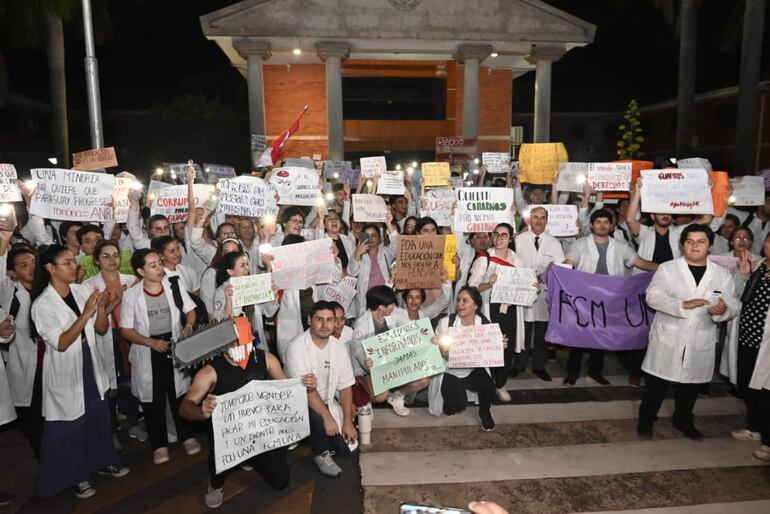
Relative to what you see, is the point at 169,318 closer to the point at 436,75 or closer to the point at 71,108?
the point at 436,75

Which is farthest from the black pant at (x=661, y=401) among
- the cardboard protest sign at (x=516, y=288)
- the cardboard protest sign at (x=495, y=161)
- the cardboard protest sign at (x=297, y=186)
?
the cardboard protest sign at (x=495, y=161)

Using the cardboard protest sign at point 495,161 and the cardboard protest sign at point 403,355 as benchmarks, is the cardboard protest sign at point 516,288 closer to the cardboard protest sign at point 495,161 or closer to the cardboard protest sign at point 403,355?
the cardboard protest sign at point 403,355

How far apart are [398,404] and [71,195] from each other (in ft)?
14.7

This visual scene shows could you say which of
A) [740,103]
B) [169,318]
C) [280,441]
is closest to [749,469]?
[280,441]

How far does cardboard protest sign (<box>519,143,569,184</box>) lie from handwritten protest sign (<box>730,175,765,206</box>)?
2988 mm

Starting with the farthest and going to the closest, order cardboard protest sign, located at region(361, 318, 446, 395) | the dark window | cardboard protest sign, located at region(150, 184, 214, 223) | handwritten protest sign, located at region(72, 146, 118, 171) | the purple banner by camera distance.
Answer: the dark window, handwritten protest sign, located at region(72, 146, 118, 171), cardboard protest sign, located at region(150, 184, 214, 223), the purple banner, cardboard protest sign, located at region(361, 318, 446, 395)

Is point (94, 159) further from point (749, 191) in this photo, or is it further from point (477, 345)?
point (749, 191)

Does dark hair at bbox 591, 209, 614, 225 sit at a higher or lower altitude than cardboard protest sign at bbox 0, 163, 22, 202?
lower

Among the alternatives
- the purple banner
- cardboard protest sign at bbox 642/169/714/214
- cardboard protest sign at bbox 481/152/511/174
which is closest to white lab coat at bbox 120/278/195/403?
the purple banner

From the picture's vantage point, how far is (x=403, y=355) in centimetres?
550

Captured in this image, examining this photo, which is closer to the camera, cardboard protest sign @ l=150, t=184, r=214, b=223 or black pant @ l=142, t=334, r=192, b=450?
black pant @ l=142, t=334, r=192, b=450

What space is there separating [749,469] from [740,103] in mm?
17819

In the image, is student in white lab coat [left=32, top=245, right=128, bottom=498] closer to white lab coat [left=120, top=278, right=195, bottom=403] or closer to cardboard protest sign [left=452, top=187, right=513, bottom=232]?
white lab coat [left=120, top=278, right=195, bottom=403]

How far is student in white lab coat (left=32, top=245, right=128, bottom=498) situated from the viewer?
448 centimetres
